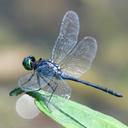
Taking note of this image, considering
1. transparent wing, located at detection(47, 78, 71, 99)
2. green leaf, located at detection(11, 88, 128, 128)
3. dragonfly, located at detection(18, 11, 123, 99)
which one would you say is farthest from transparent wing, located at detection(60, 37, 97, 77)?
green leaf, located at detection(11, 88, 128, 128)

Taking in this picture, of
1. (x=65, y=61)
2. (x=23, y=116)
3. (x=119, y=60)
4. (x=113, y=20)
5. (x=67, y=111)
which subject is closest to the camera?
(x=67, y=111)

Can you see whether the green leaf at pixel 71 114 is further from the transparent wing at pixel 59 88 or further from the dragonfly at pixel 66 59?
the dragonfly at pixel 66 59

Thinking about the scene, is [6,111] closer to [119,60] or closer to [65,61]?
[119,60]

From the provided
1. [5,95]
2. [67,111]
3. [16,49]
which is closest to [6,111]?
[5,95]

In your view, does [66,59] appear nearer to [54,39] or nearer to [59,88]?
[59,88]

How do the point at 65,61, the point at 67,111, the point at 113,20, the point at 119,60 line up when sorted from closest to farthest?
the point at 67,111, the point at 65,61, the point at 119,60, the point at 113,20

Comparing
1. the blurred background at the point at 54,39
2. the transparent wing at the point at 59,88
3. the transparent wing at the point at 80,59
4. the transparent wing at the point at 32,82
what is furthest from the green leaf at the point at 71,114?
the blurred background at the point at 54,39
